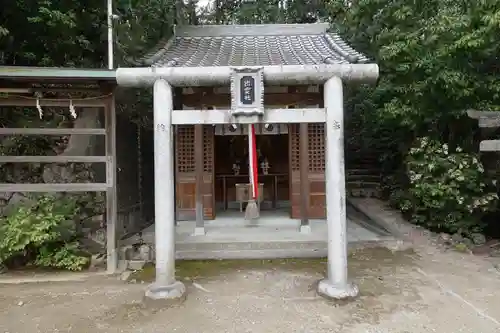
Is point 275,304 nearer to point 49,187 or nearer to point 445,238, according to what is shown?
point 49,187

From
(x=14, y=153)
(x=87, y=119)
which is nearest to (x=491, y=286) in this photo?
(x=87, y=119)

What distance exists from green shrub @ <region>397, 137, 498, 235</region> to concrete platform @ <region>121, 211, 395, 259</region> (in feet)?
4.42

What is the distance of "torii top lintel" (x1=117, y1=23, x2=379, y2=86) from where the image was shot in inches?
226

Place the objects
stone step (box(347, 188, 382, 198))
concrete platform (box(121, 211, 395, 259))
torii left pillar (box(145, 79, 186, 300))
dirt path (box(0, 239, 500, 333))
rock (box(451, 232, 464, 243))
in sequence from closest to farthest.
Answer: dirt path (box(0, 239, 500, 333))
torii left pillar (box(145, 79, 186, 300))
concrete platform (box(121, 211, 395, 259))
rock (box(451, 232, 464, 243))
stone step (box(347, 188, 382, 198))

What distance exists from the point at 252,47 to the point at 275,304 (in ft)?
20.3

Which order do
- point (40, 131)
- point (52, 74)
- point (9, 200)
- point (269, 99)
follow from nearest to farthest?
point (52, 74) < point (40, 131) < point (269, 99) < point (9, 200)

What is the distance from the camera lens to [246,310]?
540cm

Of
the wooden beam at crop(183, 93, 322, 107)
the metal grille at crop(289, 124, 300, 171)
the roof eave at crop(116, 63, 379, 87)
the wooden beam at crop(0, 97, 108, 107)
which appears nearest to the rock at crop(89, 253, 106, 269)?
the wooden beam at crop(0, 97, 108, 107)

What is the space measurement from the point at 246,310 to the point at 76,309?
2.52m

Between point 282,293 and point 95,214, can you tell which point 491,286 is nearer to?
point 282,293

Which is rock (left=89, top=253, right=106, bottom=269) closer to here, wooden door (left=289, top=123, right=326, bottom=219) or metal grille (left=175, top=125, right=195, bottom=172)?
metal grille (left=175, top=125, right=195, bottom=172)

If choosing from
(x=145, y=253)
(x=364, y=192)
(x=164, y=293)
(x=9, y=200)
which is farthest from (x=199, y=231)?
(x=364, y=192)

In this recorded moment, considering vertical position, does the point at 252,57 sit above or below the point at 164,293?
above

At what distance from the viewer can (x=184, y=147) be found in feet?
34.0
